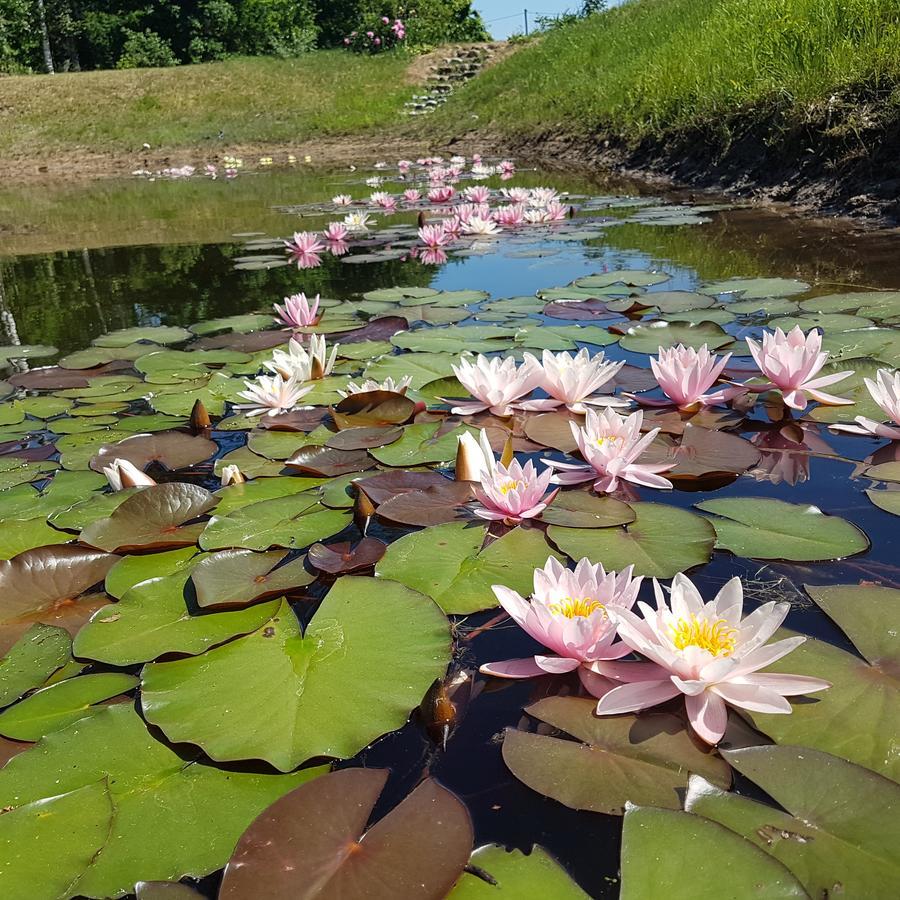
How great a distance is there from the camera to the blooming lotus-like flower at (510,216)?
486 cm

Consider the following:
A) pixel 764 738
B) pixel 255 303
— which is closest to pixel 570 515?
pixel 764 738

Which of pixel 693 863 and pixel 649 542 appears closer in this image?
pixel 693 863

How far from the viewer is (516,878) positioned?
670 mm

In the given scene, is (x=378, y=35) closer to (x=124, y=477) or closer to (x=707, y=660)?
(x=124, y=477)

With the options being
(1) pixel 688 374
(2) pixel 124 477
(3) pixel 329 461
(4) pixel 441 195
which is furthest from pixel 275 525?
(4) pixel 441 195

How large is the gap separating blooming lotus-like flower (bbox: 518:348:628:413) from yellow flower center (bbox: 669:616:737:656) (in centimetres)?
88

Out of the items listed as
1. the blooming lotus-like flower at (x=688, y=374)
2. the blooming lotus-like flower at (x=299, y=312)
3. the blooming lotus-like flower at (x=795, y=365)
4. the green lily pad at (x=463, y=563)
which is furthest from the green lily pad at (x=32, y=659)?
the blooming lotus-like flower at (x=299, y=312)

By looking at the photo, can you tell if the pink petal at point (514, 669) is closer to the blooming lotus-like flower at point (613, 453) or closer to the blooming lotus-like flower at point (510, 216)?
the blooming lotus-like flower at point (613, 453)

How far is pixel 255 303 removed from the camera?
344 centimetres

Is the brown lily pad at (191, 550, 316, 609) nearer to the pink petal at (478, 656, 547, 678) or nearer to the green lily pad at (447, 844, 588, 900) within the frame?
the pink petal at (478, 656, 547, 678)

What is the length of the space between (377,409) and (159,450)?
57 centimetres

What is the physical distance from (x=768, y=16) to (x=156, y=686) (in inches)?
296

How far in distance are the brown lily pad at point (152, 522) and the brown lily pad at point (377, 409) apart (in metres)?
0.49

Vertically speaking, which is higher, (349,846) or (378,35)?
(378,35)
